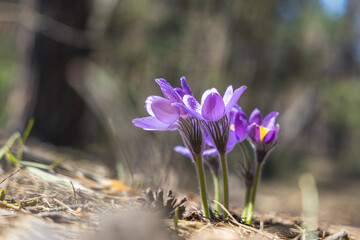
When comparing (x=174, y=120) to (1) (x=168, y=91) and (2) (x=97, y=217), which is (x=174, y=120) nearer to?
(1) (x=168, y=91)

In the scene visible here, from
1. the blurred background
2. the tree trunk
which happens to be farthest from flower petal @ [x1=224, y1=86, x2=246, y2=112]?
the tree trunk

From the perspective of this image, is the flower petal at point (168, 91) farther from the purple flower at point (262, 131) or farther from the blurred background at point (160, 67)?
the blurred background at point (160, 67)

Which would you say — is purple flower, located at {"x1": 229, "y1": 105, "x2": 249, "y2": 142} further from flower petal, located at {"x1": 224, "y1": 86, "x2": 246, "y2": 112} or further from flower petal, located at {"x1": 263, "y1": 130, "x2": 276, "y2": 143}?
flower petal, located at {"x1": 224, "y1": 86, "x2": 246, "y2": 112}

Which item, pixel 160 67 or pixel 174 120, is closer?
pixel 174 120

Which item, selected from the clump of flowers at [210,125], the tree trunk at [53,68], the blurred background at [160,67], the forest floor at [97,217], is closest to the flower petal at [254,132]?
the clump of flowers at [210,125]

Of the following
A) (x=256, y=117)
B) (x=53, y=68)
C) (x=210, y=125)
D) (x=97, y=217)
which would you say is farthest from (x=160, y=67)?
(x=97, y=217)
